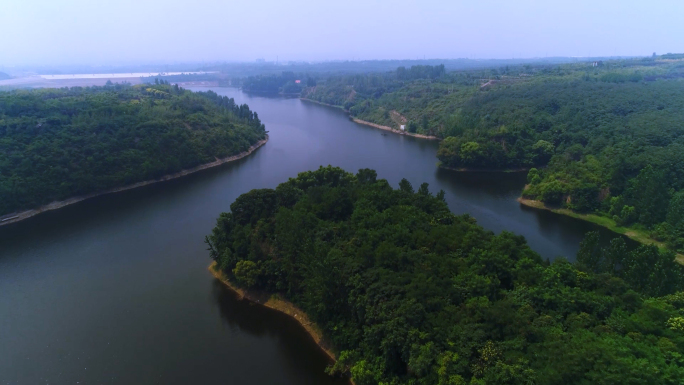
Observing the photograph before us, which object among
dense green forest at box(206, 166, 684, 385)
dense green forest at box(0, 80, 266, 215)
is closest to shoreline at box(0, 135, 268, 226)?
dense green forest at box(0, 80, 266, 215)

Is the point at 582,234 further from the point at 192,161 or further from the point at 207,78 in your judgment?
the point at 207,78

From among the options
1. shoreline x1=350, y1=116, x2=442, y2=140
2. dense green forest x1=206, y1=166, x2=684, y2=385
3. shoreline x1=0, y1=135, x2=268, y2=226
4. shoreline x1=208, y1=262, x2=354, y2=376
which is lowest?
shoreline x1=208, y1=262, x2=354, y2=376

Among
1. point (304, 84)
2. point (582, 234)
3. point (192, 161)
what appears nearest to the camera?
point (582, 234)

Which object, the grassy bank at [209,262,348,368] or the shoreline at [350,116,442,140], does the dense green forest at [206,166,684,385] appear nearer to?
the grassy bank at [209,262,348,368]

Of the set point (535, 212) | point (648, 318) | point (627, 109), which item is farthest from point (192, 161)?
point (627, 109)

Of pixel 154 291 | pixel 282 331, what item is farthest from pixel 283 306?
pixel 154 291

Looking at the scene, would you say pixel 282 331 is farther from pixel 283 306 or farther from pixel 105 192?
pixel 105 192
